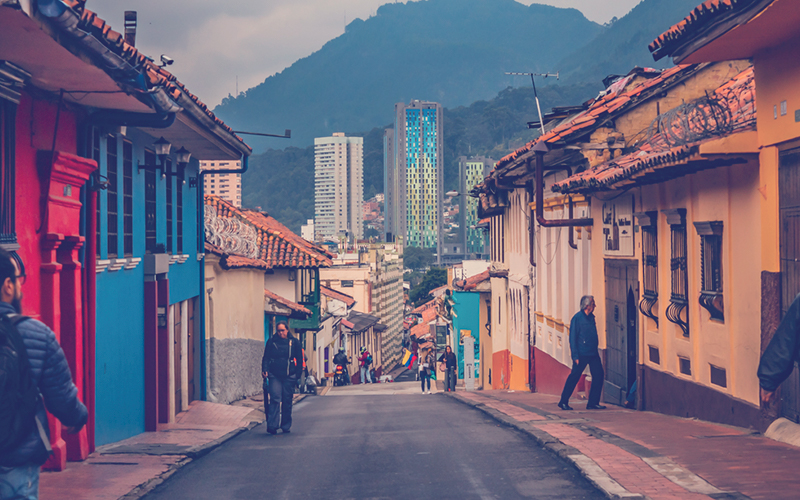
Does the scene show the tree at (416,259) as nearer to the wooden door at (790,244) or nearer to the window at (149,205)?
the window at (149,205)

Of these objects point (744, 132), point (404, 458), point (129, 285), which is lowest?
point (404, 458)

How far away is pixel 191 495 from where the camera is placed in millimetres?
7223

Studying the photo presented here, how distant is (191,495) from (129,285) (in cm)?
516

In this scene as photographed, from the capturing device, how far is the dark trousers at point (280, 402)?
1188 cm

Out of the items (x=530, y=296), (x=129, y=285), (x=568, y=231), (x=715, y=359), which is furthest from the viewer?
(x=530, y=296)

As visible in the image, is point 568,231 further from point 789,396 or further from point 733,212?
point 789,396

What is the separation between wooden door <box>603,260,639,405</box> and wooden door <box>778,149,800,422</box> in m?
4.41

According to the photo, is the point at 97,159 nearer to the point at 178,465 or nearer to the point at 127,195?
the point at 127,195

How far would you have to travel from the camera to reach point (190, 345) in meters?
16.5

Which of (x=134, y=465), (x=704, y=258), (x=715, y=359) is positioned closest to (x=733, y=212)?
(x=704, y=258)

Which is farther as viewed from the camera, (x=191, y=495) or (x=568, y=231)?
(x=568, y=231)

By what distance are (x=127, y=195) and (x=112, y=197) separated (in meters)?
0.75

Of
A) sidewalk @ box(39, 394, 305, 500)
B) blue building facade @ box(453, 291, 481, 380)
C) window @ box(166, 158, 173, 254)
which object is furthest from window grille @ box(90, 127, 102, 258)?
blue building facade @ box(453, 291, 481, 380)

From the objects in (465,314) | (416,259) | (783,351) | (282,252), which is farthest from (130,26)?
(416,259)
